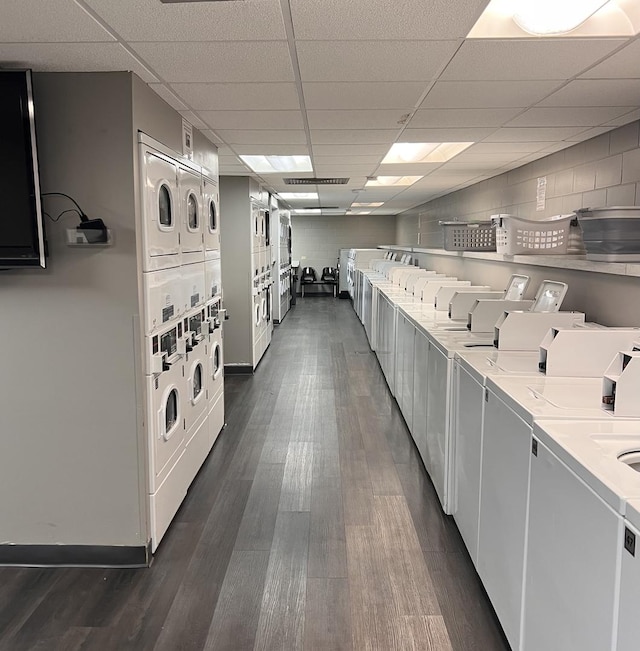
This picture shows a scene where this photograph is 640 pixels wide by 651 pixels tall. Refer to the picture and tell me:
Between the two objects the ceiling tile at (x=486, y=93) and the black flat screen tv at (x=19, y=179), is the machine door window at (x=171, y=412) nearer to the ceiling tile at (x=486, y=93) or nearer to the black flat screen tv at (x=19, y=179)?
the black flat screen tv at (x=19, y=179)

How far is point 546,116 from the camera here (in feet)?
10.0

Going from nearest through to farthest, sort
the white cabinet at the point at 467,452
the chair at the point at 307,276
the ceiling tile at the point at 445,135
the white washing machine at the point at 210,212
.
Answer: the white cabinet at the point at 467,452 → the ceiling tile at the point at 445,135 → the white washing machine at the point at 210,212 → the chair at the point at 307,276

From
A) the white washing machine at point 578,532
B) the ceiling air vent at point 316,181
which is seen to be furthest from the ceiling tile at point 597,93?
the ceiling air vent at point 316,181

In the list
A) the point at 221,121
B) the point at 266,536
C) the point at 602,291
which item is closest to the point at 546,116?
the point at 602,291

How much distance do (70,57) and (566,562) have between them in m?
2.38

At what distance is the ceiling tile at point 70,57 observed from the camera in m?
2.10

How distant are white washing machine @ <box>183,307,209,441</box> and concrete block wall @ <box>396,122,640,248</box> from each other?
8.26ft

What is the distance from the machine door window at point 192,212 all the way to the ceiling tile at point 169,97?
0.51 m

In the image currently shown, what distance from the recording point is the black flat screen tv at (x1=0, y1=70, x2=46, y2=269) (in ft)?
7.34

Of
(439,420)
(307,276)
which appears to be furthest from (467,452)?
(307,276)

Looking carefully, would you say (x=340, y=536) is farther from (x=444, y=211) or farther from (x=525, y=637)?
(x=444, y=211)

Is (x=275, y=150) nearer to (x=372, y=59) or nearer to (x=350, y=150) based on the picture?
(x=350, y=150)

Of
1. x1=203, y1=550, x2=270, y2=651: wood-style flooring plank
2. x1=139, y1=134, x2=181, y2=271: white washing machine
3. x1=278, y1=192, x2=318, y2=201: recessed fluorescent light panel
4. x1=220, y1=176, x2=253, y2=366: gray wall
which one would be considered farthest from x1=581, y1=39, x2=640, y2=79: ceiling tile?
x1=278, y1=192, x2=318, y2=201: recessed fluorescent light panel

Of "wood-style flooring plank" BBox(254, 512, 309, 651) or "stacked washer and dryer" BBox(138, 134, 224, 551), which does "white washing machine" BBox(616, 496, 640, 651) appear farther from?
"stacked washer and dryer" BBox(138, 134, 224, 551)
